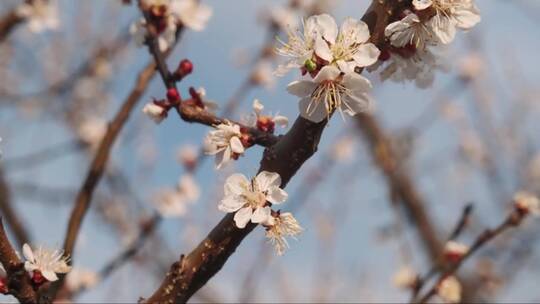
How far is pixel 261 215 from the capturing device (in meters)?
1.12

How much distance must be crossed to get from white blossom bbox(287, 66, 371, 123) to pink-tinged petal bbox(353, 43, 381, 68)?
0.02m

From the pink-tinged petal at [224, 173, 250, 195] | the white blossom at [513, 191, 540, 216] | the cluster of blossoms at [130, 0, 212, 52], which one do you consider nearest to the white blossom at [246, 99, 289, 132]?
the pink-tinged petal at [224, 173, 250, 195]

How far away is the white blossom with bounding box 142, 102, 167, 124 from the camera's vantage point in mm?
1422

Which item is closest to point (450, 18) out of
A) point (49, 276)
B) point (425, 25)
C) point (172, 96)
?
point (425, 25)

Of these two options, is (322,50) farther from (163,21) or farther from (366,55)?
(163,21)

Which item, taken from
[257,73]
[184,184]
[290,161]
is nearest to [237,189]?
[290,161]

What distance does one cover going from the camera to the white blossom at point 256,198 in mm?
1121

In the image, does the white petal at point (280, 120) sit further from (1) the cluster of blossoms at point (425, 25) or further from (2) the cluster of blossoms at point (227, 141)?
(1) the cluster of blossoms at point (425, 25)

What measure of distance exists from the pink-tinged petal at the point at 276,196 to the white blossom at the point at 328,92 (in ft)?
0.45

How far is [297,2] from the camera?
12.3 feet

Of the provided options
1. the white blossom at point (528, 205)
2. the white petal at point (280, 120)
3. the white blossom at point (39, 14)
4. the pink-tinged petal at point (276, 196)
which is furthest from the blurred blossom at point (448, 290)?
the white blossom at point (39, 14)

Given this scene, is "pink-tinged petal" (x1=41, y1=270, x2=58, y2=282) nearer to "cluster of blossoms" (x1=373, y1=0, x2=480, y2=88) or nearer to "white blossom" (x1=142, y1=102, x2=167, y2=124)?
"white blossom" (x1=142, y1=102, x2=167, y2=124)

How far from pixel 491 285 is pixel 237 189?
2.73 meters

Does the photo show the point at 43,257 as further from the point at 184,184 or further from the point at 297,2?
the point at 297,2
